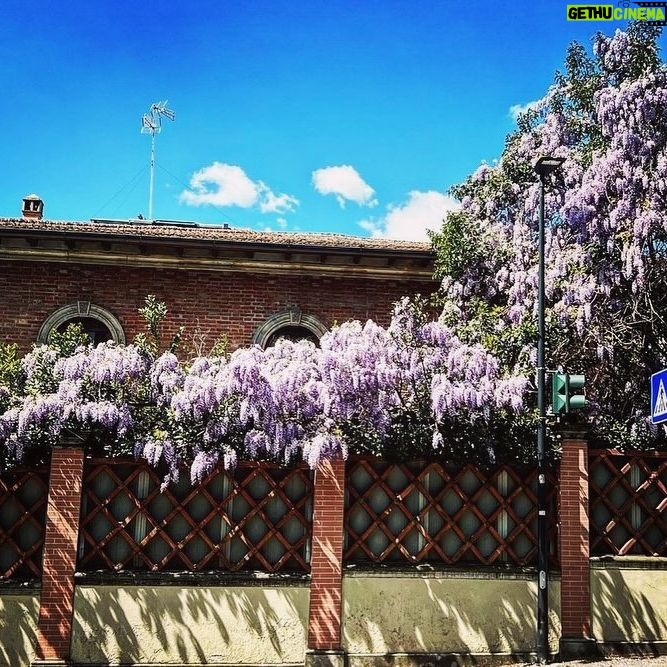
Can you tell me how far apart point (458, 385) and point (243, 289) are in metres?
5.29

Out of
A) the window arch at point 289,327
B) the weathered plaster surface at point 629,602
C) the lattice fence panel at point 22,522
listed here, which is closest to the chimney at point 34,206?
the window arch at point 289,327

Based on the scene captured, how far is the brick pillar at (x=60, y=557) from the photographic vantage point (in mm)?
9789

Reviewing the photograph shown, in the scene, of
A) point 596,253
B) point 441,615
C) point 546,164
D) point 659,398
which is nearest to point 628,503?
point 441,615

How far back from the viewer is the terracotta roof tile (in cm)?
1399

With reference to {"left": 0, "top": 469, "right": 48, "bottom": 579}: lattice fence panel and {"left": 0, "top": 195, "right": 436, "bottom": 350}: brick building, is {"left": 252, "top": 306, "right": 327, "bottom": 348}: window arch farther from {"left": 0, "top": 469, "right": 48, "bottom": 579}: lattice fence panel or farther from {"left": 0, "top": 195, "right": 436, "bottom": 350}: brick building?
{"left": 0, "top": 469, "right": 48, "bottom": 579}: lattice fence panel

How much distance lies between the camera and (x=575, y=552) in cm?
1083

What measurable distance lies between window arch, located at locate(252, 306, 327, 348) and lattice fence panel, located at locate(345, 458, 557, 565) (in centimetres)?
434

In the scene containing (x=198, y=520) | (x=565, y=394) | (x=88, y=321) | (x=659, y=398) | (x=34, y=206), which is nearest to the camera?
(x=659, y=398)

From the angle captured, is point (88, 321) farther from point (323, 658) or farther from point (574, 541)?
point (574, 541)

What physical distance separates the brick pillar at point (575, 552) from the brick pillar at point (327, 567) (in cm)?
320

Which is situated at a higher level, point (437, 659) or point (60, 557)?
point (60, 557)

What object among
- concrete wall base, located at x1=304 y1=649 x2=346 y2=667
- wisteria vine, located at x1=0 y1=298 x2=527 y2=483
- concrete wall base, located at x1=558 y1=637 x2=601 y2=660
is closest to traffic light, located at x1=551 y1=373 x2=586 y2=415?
wisteria vine, located at x1=0 y1=298 x2=527 y2=483

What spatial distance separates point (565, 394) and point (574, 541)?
2244 mm

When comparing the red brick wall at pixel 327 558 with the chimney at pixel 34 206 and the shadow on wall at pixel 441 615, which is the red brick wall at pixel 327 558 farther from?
the chimney at pixel 34 206
